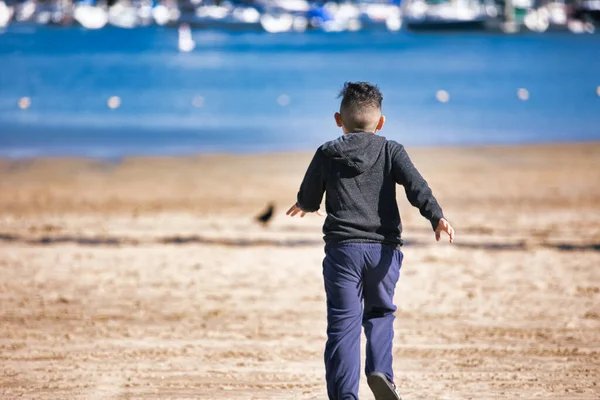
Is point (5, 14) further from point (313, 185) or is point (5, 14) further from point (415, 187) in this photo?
point (415, 187)

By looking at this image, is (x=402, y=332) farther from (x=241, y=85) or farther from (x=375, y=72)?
(x=375, y=72)

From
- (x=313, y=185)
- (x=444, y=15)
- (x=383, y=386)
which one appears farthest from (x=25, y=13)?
(x=383, y=386)

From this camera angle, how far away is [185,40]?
80000 mm

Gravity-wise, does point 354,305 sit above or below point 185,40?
below

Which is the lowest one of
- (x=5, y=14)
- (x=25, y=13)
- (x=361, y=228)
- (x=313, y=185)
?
(x=361, y=228)

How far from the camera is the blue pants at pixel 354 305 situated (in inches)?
166

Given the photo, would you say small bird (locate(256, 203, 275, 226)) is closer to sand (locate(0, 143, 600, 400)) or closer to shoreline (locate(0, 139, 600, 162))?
sand (locate(0, 143, 600, 400))

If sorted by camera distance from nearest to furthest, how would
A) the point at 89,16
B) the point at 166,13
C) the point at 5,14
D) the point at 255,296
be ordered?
the point at 255,296
the point at 5,14
the point at 89,16
the point at 166,13

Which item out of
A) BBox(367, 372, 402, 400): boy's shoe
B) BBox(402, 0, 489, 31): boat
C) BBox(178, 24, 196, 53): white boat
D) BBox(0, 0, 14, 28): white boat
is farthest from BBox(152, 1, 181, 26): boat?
BBox(367, 372, 402, 400): boy's shoe

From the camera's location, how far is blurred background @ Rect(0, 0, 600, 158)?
24616 mm

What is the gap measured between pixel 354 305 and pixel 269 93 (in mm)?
32220

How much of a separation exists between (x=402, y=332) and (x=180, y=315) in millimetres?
1630

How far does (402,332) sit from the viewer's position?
622 cm

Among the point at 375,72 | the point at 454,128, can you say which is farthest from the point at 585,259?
the point at 375,72
